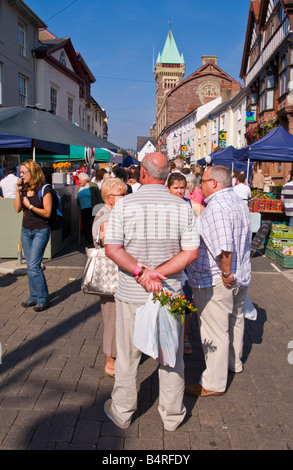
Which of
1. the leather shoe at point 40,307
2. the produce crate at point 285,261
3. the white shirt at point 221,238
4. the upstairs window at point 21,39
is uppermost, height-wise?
the upstairs window at point 21,39

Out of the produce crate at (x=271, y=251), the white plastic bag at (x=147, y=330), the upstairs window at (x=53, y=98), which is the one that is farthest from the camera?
the upstairs window at (x=53, y=98)

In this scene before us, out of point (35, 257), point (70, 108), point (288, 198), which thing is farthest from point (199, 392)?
point (70, 108)

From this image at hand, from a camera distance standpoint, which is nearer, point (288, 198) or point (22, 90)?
point (288, 198)

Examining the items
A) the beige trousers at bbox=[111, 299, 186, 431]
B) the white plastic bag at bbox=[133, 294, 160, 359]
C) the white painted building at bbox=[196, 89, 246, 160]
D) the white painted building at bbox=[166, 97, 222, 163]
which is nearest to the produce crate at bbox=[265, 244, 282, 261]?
the beige trousers at bbox=[111, 299, 186, 431]

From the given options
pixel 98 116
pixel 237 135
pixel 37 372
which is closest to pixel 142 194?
pixel 37 372

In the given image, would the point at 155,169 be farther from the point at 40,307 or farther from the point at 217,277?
the point at 40,307

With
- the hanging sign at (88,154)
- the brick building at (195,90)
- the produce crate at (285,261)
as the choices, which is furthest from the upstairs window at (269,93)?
the brick building at (195,90)

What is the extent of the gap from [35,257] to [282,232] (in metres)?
6.17

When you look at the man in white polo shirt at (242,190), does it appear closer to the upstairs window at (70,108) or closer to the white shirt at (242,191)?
the white shirt at (242,191)

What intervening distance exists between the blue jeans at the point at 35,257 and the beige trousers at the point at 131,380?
2613mm

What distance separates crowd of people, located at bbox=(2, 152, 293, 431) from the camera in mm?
2635

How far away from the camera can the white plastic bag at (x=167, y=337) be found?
8.50ft

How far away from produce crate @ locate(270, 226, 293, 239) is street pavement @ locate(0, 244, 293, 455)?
383cm

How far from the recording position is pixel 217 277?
328 cm
